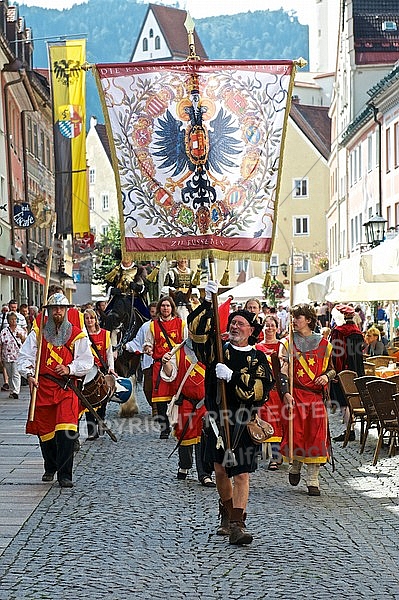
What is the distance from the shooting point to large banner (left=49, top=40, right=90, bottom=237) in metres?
33.7

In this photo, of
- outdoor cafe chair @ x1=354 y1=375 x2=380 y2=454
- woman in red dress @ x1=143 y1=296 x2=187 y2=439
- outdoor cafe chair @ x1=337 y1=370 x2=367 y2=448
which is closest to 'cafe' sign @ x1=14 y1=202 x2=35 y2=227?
woman in red dress @ x1=143 y1=296 x2=187 y2=439

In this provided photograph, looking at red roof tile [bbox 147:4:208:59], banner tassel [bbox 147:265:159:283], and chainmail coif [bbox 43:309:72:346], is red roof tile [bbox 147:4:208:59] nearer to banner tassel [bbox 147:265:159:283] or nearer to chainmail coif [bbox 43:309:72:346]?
banner tassel [bbox 147:265:159:283]

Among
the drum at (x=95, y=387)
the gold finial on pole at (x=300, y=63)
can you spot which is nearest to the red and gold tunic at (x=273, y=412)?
the drum at (x=95, y=387)

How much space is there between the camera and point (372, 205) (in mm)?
46531

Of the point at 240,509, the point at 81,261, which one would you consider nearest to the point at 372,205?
the point at 81,261

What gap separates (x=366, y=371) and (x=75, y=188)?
19.0m

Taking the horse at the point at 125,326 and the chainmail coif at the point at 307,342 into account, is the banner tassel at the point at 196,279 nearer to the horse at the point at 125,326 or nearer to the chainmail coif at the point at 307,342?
the horse at the point at 125,326

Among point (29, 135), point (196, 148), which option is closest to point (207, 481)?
point (196, 148)

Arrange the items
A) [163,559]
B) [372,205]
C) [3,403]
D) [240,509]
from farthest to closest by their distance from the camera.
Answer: [372,205] → [3,403] → [240,509] → [163,559]

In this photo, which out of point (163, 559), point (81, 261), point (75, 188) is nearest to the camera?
point (163, 559)

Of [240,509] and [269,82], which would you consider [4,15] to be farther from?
[240,509]

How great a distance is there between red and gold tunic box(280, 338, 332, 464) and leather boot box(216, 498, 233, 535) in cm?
227

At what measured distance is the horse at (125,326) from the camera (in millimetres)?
19125

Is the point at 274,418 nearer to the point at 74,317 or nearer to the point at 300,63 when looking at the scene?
the point at 74,317
